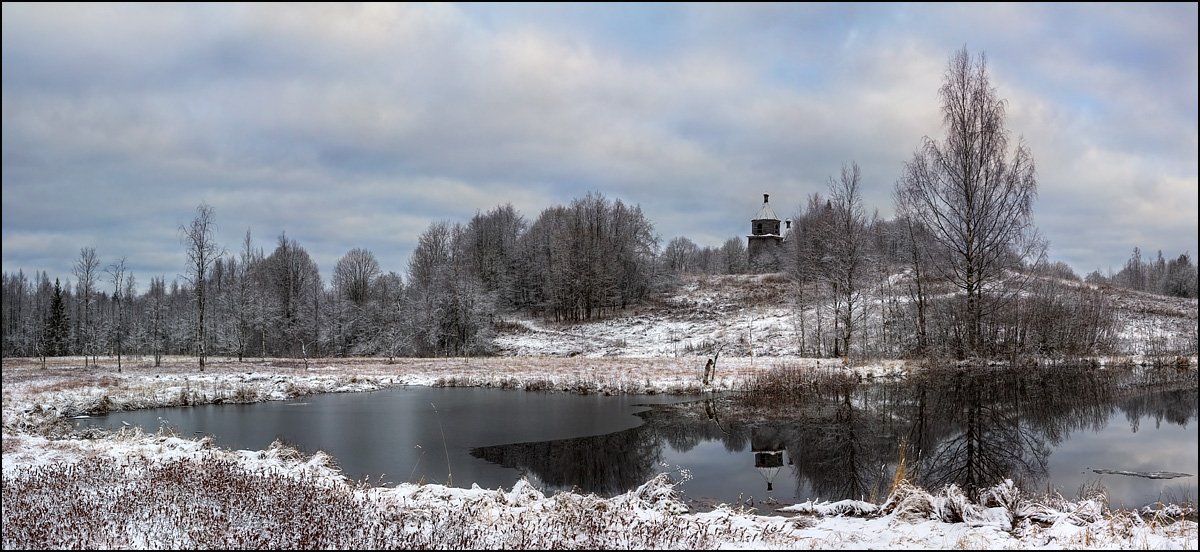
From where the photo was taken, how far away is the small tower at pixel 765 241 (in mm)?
78875

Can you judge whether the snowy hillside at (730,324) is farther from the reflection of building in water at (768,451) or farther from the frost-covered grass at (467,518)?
the frost-covered grass at (467,518)

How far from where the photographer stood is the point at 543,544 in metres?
6.55

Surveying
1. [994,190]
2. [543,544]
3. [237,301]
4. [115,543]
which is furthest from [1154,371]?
[237,301]

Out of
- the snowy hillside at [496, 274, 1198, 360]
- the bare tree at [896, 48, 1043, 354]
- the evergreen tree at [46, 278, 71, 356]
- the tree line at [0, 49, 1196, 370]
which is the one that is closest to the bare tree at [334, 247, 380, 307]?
the tree line at [0, 49, 1196, 370]

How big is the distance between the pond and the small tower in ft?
182

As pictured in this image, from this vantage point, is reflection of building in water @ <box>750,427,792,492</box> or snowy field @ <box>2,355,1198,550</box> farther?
reflection of building in water @ <box>750,427,792,492</box>

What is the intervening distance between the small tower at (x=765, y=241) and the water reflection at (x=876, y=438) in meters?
56.3

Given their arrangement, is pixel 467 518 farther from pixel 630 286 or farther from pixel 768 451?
pixel 630 286

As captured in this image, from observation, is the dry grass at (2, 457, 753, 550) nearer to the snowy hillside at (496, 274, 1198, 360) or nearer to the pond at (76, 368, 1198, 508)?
the pond at (76, 368, 1198, 508)

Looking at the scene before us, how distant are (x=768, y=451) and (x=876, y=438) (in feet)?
8.71

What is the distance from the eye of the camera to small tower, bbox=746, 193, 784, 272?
78875 millimetres

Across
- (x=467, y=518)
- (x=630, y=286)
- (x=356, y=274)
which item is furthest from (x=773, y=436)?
(x=356, y=274)

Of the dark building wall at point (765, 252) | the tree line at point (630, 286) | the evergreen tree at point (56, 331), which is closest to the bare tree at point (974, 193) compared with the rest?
the tree line at point (630, 286)

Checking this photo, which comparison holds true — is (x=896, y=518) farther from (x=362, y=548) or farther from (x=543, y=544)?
(x=362, y=548)
